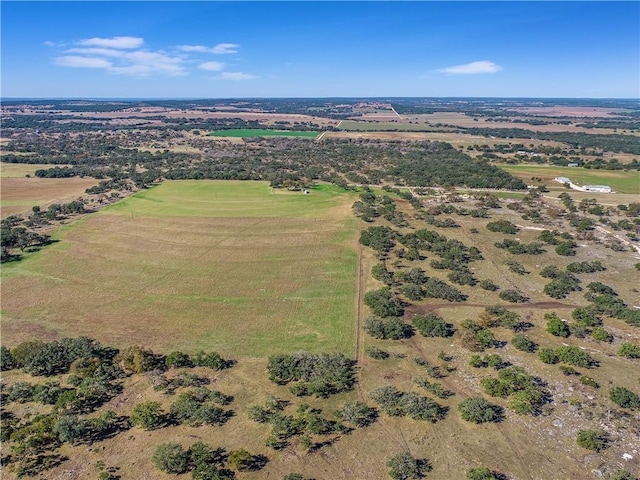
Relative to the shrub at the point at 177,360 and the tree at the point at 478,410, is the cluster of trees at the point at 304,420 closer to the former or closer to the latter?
the tree at the point at 478,410

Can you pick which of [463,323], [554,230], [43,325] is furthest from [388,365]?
[554,230]

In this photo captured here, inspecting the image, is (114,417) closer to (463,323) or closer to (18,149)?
(463,323)

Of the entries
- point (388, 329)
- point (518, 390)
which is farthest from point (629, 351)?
point (388, 329)

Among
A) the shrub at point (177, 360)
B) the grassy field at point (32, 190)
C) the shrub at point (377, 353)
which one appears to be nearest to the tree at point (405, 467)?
the shrub at point (377, 353)

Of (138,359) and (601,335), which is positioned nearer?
(138,359)

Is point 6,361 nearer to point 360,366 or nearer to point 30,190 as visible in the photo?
point 360,366
